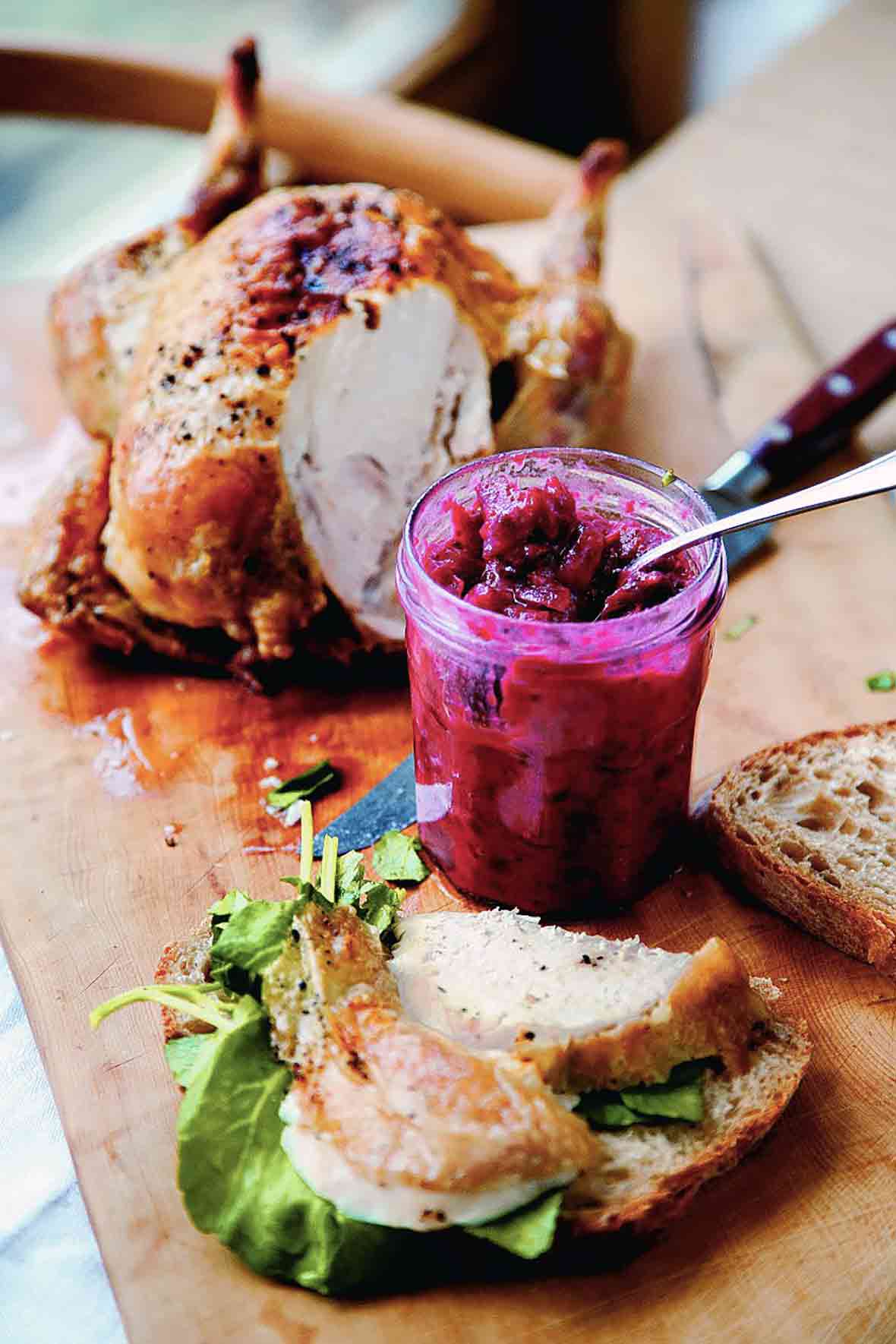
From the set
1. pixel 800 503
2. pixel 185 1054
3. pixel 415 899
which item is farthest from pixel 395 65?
pixel 185 1054

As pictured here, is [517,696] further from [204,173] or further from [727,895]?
[204,173]

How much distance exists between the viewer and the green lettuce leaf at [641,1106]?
2363 mm

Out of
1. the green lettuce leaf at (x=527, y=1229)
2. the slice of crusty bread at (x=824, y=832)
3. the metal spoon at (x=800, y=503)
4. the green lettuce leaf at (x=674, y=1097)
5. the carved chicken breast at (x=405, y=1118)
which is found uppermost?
the metal spoon at (x=800, y=503)

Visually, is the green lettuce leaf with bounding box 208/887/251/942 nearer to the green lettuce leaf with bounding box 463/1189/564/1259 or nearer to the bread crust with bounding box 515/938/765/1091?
the bread crust with bounding box 515/938/765/1091

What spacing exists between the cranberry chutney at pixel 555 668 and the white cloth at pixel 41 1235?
38.1 inches

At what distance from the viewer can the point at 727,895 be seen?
3033 mm

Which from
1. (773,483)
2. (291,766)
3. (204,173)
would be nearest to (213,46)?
(204,173)

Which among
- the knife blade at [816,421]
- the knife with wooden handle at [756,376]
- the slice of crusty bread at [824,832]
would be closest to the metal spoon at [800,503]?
the slice of crusty bread at [824,832]

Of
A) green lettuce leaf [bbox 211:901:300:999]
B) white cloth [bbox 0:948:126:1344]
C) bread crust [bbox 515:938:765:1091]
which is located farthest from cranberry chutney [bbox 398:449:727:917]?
white cloth [bbox 0:948:126:1344]

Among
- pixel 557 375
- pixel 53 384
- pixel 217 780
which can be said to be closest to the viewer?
pixel 217 780

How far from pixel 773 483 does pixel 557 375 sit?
2.65 feet

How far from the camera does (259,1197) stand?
2.21m

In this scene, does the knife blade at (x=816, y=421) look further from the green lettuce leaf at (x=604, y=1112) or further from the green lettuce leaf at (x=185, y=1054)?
the green lettuce leaf at (x=185, y=1054)

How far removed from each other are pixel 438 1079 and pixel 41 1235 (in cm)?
86
